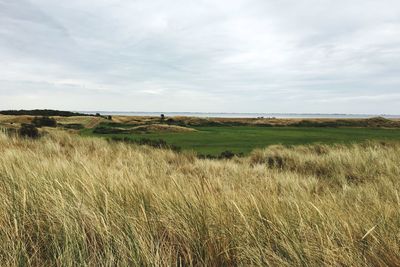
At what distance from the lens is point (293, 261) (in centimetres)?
234

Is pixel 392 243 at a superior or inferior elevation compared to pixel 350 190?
superior

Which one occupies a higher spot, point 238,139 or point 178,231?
point 178,231

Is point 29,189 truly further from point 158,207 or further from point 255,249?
point 255,249

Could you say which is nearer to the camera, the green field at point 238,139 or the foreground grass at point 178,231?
the foreground grass at point 178,231

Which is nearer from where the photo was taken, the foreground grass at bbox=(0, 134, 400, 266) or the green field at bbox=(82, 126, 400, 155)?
the foreground grass at bbox=(0, 134, 400, 266)

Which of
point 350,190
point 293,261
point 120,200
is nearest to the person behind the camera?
point 293,261

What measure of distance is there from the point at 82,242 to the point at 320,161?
942cm

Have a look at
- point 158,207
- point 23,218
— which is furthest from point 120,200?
point 23,218

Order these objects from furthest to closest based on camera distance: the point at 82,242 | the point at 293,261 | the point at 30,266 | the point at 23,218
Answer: the point at 23,218
the point at 82,242
the point at 293,261
the point at 30,266

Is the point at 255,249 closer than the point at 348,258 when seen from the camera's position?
No

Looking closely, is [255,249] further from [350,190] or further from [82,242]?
[350,190]

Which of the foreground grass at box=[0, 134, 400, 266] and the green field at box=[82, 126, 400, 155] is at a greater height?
the foreground grass at box=[0, 134, 400, 266]

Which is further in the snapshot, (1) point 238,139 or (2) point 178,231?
(1) point 238,139

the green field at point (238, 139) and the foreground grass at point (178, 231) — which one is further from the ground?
the foreground grass at point (178, 231)
